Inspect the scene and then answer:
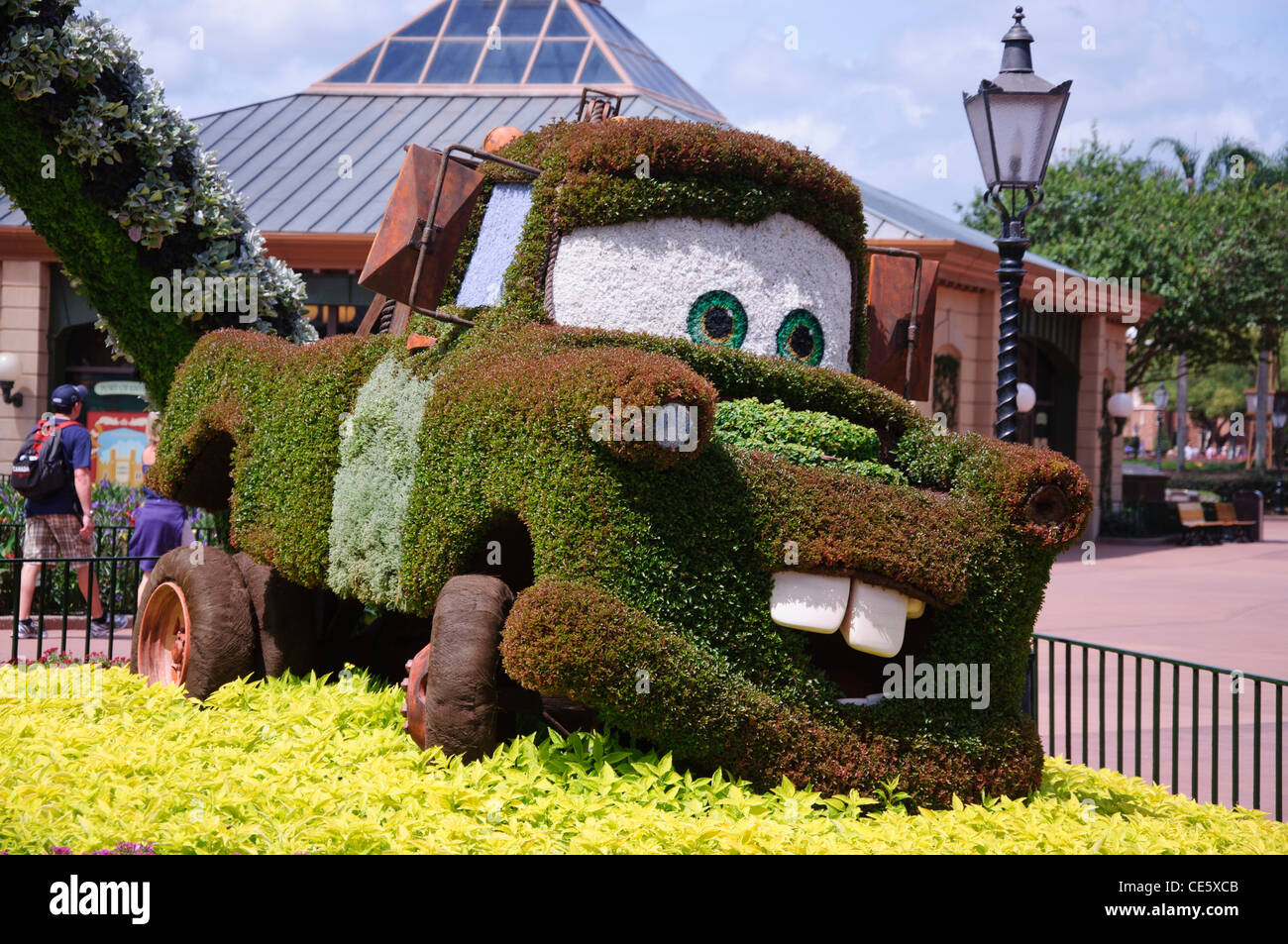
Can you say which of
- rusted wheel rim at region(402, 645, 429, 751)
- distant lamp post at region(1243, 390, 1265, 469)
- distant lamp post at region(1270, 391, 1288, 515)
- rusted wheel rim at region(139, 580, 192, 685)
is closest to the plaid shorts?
rusted wheel rim at region(139, 580, 192, 685)

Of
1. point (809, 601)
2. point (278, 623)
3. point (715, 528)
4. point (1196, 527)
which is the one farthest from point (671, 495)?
point (1196, 527)

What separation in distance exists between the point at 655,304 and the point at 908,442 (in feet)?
4.01

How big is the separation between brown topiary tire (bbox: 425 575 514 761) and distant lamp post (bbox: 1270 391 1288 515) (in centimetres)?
4235

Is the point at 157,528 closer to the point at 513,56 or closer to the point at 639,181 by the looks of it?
the point at 639,181

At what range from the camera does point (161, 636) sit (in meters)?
7.22

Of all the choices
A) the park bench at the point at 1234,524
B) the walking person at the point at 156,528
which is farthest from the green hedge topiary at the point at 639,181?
the park bench at the point at 1234,524

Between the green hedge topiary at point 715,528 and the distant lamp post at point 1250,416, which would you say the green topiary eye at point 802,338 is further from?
the distant lamp post at point 1250,416

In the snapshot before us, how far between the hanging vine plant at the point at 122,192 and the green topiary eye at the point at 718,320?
3.94 metres

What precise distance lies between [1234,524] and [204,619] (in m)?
25.9

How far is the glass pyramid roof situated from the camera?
21.1m

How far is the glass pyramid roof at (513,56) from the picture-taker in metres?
21.1

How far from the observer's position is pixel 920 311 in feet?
22.2
